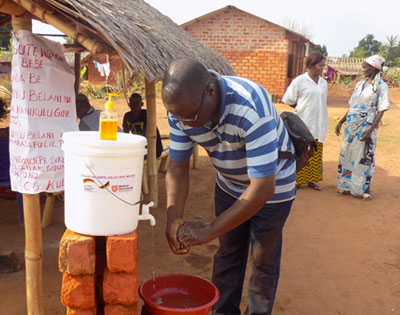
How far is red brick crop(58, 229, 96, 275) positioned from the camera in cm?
182

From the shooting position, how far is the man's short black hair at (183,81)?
1744 mm

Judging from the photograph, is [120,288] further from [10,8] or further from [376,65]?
[376,65]

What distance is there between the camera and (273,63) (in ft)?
49.8

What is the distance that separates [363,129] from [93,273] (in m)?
4.88

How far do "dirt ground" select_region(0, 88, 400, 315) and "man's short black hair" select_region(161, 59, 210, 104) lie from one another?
2.08 metres

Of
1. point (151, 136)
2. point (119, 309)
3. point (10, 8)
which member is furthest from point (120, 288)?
point (151, 136)

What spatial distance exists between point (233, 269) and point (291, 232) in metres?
2.32

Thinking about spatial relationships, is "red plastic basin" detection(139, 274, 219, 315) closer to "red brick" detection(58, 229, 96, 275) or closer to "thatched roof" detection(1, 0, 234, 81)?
"red brick" detection(58, 229, 96, 275)

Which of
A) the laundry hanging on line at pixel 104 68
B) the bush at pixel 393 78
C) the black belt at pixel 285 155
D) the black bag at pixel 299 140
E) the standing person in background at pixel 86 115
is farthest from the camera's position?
the bush at pixel 393 78

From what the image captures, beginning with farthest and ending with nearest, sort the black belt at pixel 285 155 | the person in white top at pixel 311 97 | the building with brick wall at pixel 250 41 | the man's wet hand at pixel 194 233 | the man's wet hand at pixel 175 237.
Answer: the building with brick wall at pixel 250 41, the person in white top at pixel 311 97, the black belt at pixel 285 155, the man's wet hand at pixel 175 237, the man's wet hand at pixel 194 233

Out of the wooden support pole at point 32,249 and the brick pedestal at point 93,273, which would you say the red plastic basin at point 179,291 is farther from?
the wooden support pole at point 32,249

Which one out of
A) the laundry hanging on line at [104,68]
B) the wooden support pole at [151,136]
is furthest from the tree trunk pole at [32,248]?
the wooden support pole at [151,136]

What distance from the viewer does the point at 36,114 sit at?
2.49 meters

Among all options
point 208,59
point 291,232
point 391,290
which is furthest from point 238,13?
point 391,290
